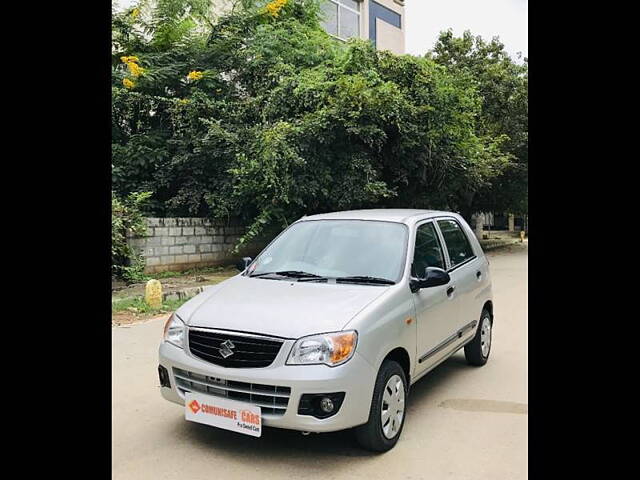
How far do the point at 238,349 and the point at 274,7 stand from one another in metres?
12.9

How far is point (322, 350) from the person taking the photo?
141 inches

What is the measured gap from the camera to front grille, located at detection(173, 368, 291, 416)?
354cm

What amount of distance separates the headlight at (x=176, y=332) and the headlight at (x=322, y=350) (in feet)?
2.99

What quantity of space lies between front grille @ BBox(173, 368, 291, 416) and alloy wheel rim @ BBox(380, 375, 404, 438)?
0.72 meters

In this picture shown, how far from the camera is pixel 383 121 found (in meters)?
13.3

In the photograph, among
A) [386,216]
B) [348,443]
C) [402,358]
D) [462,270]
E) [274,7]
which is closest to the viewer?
[348,443]

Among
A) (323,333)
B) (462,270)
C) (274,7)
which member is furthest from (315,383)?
(274,7)

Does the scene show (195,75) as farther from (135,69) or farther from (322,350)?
(322,350)

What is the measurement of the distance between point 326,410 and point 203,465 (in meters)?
0.91

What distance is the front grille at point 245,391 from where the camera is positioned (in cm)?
354

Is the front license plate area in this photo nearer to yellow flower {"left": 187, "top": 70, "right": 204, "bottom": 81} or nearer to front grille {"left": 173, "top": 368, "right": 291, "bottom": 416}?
front grille {"left": 173, "top": 368, "right": 291, "bottom": 416}

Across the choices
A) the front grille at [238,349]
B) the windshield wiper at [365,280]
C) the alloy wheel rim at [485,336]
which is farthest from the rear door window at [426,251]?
the front grille at [238,349]
